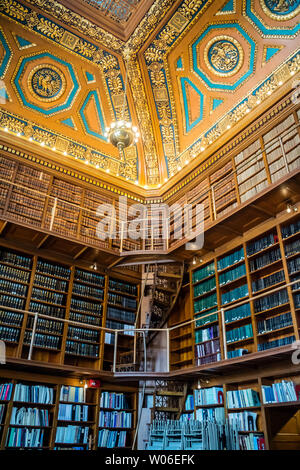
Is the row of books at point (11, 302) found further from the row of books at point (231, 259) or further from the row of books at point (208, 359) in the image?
the row of books at point (231, 259)

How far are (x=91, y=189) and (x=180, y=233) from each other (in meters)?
2.04

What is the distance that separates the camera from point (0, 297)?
20.6 ft

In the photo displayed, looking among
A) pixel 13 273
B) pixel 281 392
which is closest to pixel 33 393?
pixel 13 273

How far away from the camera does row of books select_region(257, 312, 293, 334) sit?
5270 millimetres

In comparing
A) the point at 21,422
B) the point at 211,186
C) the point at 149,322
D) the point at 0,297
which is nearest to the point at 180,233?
the point at 211,186

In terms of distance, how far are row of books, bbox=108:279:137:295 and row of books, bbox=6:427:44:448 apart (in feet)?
9.43

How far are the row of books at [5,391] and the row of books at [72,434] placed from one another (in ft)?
2.93

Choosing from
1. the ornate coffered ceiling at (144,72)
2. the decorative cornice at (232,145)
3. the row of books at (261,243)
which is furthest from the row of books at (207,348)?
the ornate coffered ceiling at (144,72)

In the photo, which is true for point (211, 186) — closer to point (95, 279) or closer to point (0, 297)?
point (95, 279)

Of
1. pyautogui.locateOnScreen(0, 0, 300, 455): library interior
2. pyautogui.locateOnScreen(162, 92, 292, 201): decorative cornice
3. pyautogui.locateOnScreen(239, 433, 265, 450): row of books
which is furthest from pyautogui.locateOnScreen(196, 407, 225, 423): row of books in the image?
pyautogui.locateOnScreen(162, 92, 292, 201): decorative cornice

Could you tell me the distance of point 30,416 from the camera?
5637mm

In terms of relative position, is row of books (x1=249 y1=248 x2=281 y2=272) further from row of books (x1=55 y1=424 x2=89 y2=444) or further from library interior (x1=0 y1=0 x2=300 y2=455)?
row of books (x1=55 y1=424 x2=89 y2=444)

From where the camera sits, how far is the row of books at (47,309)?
6.58m
